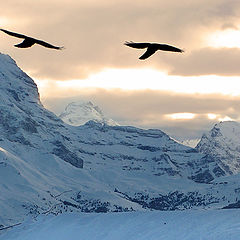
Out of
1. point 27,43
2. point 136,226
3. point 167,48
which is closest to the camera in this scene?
point 167,48

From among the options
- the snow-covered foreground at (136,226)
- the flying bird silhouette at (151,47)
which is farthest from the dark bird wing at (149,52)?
the snow-covered foreground at (136,226)

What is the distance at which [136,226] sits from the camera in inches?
2724

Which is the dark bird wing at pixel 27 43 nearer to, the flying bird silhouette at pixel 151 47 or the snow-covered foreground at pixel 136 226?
the flying bird silhouette at pixel 151 47

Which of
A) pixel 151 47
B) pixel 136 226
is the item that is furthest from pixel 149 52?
pixel 136 226

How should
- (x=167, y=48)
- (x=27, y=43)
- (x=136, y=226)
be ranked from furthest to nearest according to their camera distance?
(x=136, y=226) → (x=27, y=43) → (x=167, y=48)

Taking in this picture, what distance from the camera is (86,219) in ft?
256

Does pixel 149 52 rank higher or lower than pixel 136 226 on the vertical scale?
higher

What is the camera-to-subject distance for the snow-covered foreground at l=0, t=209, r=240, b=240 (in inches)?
2403

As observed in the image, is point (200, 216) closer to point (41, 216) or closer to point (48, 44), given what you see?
point (41, 216)

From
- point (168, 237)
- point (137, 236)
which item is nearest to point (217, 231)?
point (168, 237)

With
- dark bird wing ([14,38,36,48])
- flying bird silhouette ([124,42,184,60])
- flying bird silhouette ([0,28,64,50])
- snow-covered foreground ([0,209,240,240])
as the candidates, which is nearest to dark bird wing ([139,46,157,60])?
flying bird silhouette ([124,42,184,60])

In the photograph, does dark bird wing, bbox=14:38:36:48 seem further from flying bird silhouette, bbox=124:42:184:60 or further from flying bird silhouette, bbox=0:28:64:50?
flying bird silhouette, bbox=124:42:184:60

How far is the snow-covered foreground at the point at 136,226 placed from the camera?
200ft

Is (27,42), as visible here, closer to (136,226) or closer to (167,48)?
(167,48)
